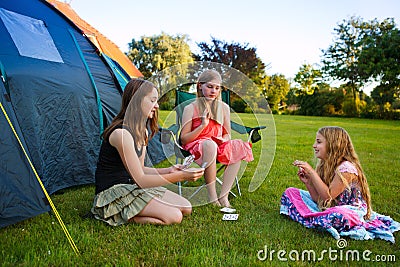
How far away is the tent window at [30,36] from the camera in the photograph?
A: 7.95 feet

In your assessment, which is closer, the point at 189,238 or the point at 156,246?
the point at 156,246

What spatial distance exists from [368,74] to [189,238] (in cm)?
1797

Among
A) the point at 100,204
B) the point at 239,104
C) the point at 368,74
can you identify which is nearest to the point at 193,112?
the point at 239,104

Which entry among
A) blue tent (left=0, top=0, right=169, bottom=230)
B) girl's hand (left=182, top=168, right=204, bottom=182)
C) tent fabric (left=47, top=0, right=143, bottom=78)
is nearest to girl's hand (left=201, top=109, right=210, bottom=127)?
girl's hand (left=182, top=168, right=204, bottom=182)

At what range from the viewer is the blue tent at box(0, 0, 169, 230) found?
1.86 m

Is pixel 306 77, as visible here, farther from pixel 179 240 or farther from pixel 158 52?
pixel 179 240

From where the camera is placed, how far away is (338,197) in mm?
2062

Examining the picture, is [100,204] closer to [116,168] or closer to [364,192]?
[116,168]

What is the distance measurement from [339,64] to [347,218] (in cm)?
2136

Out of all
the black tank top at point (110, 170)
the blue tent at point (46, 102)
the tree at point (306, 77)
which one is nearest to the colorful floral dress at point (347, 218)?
the black tank top at point (110, 170)

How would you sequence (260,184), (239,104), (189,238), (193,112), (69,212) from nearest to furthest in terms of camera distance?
(189,238), (69,212), (239,104), (193,112), (260,184)

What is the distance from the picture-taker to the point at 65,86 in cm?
268

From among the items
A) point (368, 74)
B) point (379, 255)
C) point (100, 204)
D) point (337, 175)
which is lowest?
point (379, 255)

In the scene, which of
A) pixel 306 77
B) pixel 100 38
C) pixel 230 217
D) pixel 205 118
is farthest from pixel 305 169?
pixel 306 77
